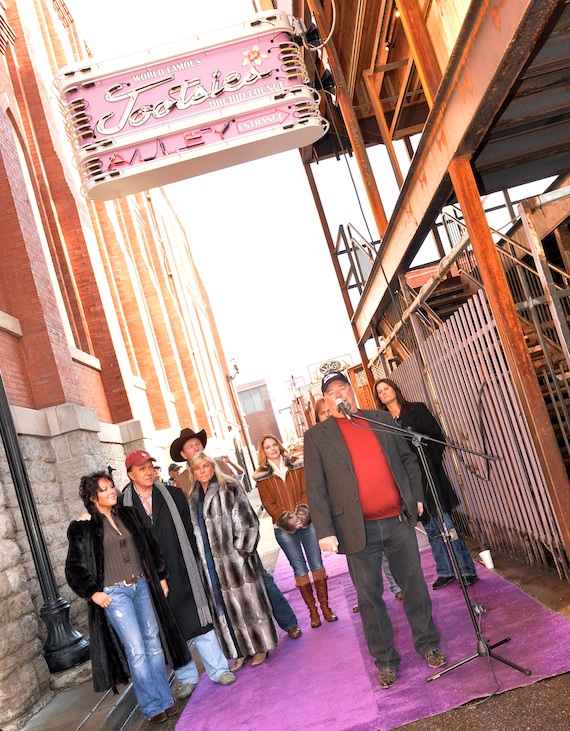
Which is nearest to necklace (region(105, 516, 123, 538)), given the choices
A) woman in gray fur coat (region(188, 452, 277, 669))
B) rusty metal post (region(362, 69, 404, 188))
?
woman in gray fur coat (region(188, 452, 277, 669))

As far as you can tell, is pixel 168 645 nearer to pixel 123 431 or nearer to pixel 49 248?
pixel 123 431

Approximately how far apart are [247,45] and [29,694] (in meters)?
6.67

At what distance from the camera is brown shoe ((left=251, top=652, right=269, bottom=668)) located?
6829 mm

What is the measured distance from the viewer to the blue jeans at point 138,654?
6031mm

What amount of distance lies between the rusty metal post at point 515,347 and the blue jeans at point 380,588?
4.26 ft

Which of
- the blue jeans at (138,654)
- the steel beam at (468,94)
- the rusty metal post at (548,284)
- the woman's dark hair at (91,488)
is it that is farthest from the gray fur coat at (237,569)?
the steel beam at (468,94)

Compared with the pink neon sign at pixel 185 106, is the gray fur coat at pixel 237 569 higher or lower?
lower

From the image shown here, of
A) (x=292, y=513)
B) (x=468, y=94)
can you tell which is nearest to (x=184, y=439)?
(x=292, y=513)

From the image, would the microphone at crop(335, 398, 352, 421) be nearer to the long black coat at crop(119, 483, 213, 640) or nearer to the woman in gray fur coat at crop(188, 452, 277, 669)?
the woman in gray fur coat at crop(188, 452, 277, 669)

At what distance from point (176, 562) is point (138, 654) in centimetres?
92

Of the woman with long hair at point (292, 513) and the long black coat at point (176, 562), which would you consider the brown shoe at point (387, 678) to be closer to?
the long black coat at point (176, 562)

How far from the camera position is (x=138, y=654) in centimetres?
604

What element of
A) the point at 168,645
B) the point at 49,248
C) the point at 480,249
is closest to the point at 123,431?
the point at 49,248

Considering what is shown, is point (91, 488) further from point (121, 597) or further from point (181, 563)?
point (181, 563)
